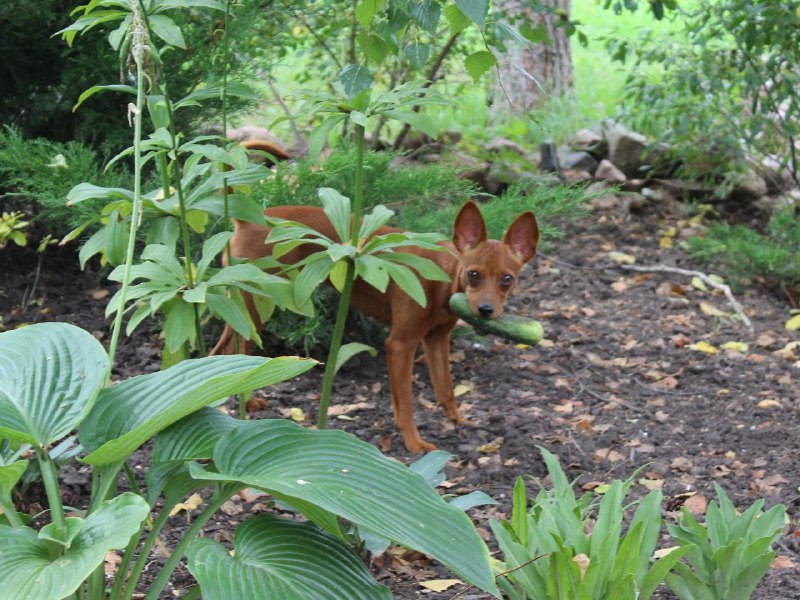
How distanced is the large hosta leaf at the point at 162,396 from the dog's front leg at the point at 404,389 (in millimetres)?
1785

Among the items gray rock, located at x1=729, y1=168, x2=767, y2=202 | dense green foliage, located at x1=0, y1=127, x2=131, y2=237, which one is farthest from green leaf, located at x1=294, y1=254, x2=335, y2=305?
gray rock, located at x1=729, y1=168, x2=767, y2=202

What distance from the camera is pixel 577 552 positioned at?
273cm

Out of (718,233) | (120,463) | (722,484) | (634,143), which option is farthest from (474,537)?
(634,143)

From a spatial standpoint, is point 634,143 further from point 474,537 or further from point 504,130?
point 474,537

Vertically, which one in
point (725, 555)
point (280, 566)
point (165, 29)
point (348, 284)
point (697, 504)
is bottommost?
point (697, 504)

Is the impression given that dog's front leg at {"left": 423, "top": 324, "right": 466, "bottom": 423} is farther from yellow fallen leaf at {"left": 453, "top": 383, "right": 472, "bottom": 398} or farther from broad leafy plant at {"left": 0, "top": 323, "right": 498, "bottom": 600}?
broad leafy plant at {"left": 0, "top": 323, "right": 498, "bottom": 600}

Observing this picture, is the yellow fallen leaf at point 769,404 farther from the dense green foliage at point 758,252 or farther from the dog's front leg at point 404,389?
the dense green foliage at point 758,252

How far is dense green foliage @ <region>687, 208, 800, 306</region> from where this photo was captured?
6.53m

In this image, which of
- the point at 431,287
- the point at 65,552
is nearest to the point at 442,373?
the point at 431,287

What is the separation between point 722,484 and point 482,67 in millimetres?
2091

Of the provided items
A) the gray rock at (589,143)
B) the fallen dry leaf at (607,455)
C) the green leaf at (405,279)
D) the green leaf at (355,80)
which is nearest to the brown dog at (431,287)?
the fallen dry leaf at (607,455)

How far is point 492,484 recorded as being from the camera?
3996mm

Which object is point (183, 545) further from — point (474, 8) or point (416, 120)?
point (474, 8)

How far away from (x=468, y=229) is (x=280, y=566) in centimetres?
222
